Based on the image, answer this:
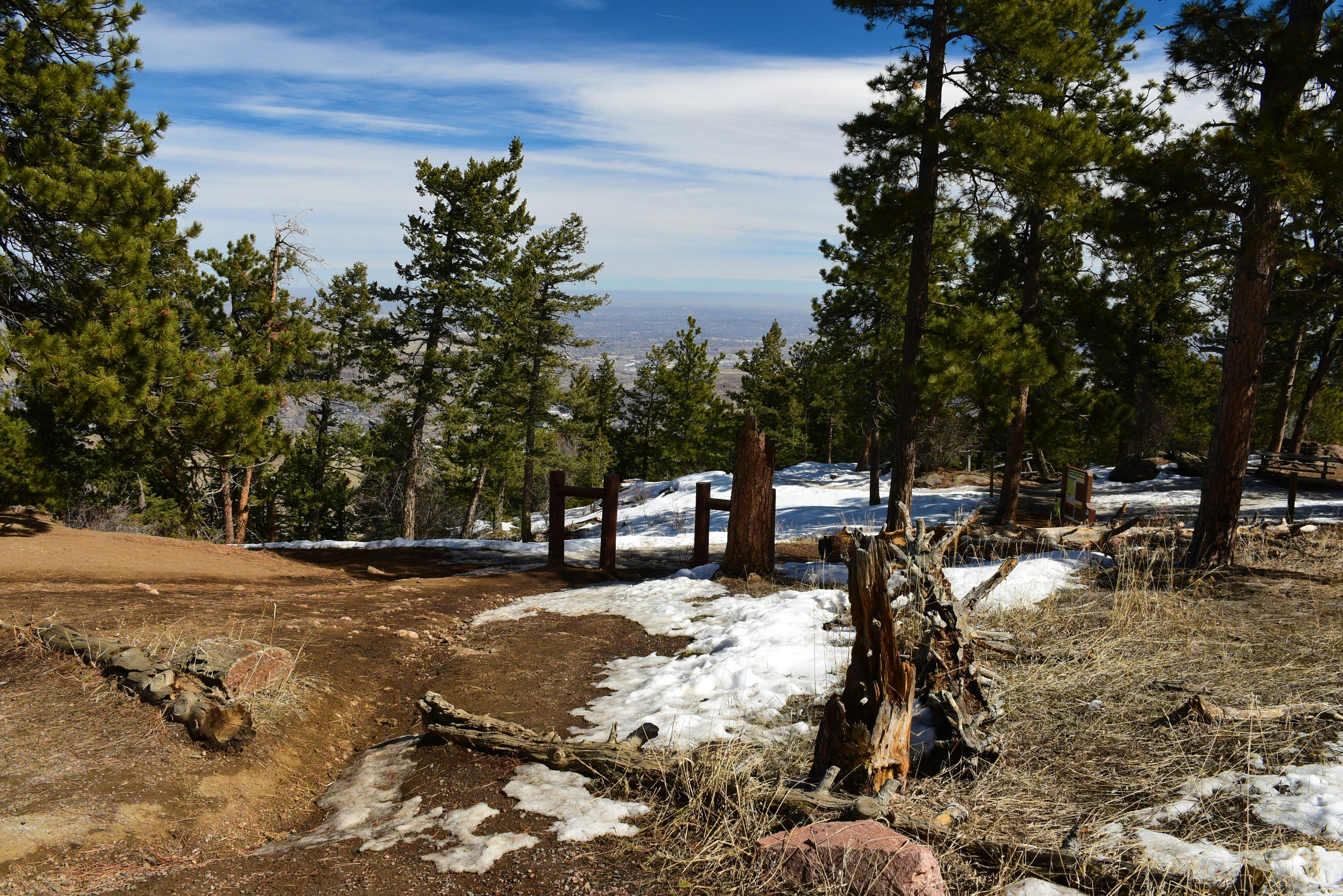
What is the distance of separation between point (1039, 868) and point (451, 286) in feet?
67.9

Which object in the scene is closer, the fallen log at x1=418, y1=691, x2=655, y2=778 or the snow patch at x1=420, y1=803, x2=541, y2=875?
the snow patch at x1=420, y1=803, x2=541, y2=875

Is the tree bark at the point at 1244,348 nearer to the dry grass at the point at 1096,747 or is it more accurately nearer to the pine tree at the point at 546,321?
the dry grass at the point at 1096,747

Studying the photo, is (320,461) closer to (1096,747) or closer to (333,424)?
(333,424)

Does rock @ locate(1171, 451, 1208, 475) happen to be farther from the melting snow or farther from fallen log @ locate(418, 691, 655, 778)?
the melting snow

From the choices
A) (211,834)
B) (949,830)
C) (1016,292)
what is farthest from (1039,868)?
(1016,292)

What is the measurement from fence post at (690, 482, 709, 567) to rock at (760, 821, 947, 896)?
6931 millimetres

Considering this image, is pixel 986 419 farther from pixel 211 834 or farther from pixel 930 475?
pixel 211 834

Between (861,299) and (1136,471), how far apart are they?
977 cm

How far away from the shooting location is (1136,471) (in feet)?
69.8

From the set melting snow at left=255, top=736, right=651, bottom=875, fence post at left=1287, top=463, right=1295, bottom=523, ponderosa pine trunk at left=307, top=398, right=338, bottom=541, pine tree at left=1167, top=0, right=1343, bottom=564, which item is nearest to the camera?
melting snow at left=255, top=736, right=651, bottom=875

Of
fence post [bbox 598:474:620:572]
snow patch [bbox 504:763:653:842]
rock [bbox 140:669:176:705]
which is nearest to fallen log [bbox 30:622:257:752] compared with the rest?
rock [bbox 140:669:176:705]

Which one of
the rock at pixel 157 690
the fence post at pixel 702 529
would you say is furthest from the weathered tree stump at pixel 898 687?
the fence post at pixel 702 529

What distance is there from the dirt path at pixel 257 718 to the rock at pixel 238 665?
17 centimetres

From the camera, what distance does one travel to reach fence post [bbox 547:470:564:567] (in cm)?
1062
